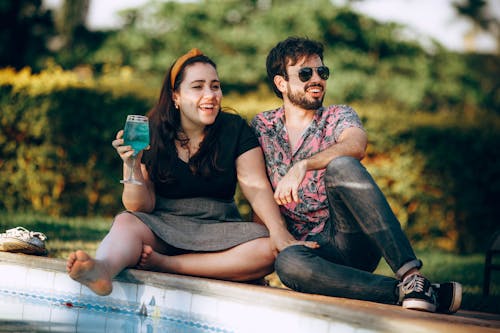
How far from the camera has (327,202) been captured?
404 cm

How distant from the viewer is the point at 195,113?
421 centimetres

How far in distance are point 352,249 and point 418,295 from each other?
541mm

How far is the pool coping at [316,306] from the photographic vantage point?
2889 mm

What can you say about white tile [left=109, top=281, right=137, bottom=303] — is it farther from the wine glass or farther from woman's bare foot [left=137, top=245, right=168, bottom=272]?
the wine glass

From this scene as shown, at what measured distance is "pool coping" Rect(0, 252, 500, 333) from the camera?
2889 mm

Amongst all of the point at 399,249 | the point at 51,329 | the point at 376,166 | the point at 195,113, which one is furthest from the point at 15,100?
the point at 399,249

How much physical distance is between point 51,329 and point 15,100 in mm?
6178

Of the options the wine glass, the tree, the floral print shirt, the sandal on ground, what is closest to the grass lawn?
the sandal on ground

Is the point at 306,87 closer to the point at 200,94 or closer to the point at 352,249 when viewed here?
the point at 200,94

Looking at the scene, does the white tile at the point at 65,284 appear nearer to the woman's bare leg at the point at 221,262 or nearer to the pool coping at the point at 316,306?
the pool coping at the point at 316,306

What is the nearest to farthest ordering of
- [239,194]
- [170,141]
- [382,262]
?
[170,141], [382,262], [239,194]

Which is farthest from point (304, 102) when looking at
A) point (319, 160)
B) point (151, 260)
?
point (151, 260)

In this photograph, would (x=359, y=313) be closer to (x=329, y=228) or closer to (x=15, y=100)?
(x=329, y=228)

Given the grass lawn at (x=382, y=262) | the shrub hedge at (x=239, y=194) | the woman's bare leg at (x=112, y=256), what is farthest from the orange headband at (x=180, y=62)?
the shrub hedge at (x=239, y=194)
